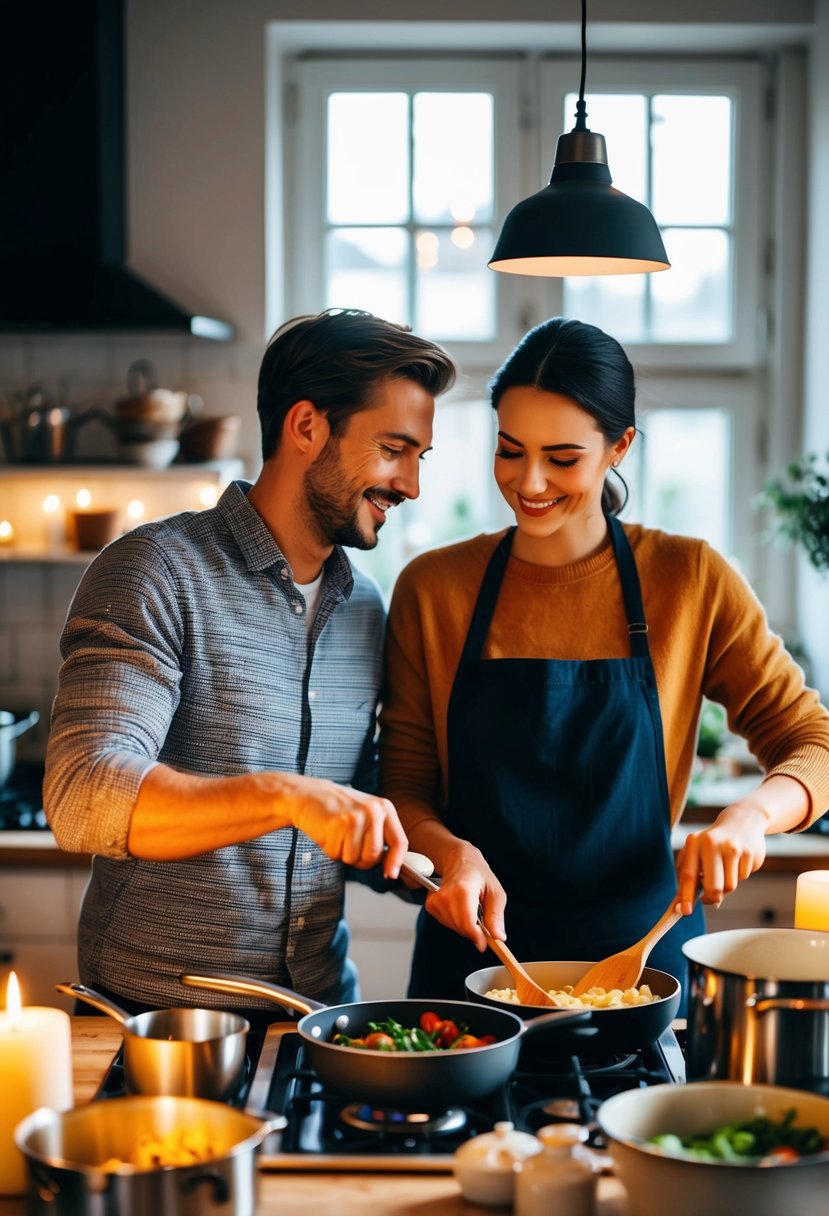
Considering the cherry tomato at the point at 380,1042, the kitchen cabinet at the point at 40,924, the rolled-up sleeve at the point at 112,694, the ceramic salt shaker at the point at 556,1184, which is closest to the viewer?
the ceramic salt shaker at the point at 556,1184

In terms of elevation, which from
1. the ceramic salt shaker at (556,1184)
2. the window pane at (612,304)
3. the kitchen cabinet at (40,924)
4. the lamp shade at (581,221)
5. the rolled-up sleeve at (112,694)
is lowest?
the kitchen cabinet at (40,924)

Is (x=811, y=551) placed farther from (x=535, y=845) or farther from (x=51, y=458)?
(x=51, y=458)

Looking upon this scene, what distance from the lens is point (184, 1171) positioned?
958mm

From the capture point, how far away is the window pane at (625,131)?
366 cm

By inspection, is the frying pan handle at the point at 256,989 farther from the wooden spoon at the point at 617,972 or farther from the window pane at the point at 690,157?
the window pane at the point at 690,157

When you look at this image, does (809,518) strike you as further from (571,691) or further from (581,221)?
(581,221)

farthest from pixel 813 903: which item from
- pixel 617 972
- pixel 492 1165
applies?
pixel 492 1165

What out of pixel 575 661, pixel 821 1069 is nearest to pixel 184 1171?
pixel 821 1069

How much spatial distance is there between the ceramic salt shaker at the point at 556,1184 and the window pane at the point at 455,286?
293 centimetres

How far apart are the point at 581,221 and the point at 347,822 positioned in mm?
828

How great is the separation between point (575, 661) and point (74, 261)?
1968mm

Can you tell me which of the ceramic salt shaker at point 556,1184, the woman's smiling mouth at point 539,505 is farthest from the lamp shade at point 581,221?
the ceramic salt shaker at point 556,1184

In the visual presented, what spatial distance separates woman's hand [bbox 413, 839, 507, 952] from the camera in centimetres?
161

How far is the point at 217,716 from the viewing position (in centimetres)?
→ 174
